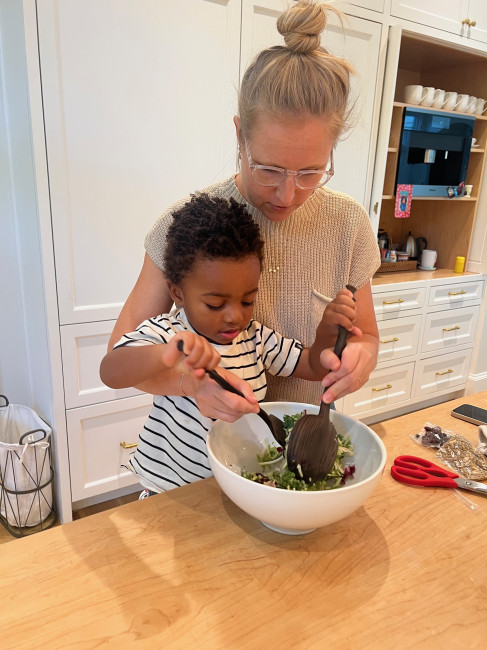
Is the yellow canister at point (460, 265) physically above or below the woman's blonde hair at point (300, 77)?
below

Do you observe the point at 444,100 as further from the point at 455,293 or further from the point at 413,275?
the point at 455,293

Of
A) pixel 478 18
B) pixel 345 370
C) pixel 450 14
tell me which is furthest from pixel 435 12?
pixel 345 370

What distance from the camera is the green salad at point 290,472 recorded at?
0.74 metres

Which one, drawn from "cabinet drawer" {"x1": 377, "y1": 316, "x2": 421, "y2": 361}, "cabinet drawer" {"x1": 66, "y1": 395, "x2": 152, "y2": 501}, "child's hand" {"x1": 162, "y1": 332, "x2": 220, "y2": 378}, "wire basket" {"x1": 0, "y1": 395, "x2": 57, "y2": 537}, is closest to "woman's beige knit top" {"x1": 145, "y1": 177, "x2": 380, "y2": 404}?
"child's hand" {"x1": 162, "y1": 332, "x2": 220, "y2": 378}

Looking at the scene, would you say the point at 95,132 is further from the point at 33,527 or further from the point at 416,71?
the point at 416,71

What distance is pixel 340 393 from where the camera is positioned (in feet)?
2.62

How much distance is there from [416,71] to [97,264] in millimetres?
2621

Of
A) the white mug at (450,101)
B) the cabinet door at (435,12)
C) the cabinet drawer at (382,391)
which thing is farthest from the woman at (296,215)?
the white mug at (450,101)

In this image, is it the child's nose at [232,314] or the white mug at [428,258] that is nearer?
the child's nose at [232,314]

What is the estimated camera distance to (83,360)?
1870mm

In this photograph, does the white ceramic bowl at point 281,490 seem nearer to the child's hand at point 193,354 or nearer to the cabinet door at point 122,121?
the child's hand at point 193,354

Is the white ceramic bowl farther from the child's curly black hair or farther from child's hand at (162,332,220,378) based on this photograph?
the child's curly black hair

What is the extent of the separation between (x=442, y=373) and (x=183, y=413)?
2.66m

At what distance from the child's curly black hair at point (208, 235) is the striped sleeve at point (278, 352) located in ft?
0.57
